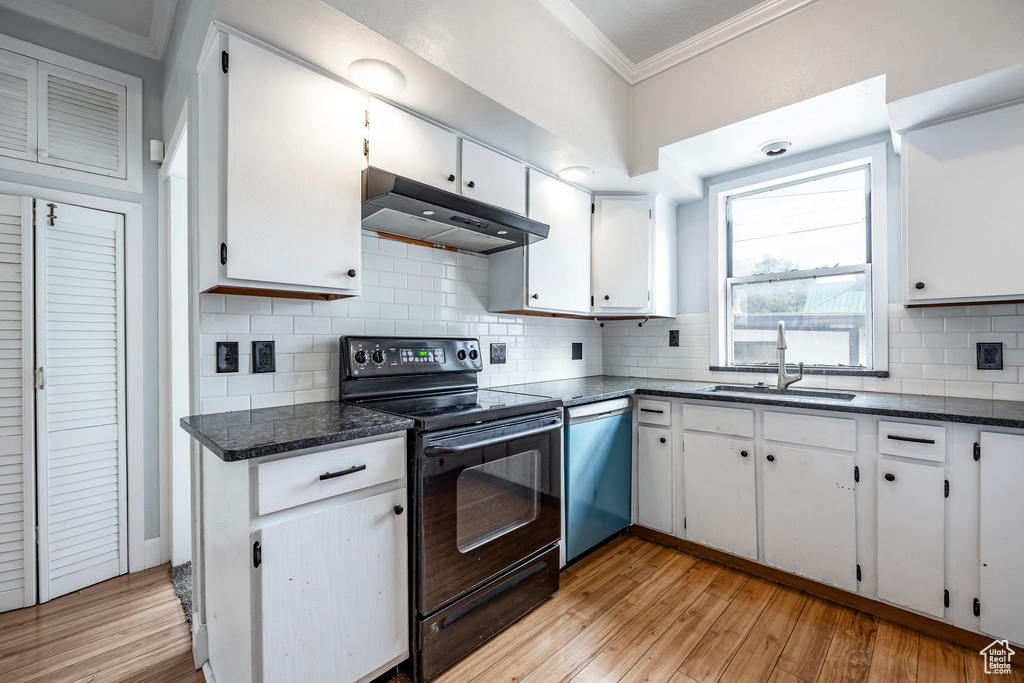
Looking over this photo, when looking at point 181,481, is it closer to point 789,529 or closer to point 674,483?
point 674,483

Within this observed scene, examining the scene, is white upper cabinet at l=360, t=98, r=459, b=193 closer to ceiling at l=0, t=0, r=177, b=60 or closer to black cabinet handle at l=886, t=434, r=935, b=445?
ceiling at l=0, t=0, r=177, b=60

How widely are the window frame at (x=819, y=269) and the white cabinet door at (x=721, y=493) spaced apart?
75cm

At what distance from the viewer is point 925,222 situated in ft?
6.59

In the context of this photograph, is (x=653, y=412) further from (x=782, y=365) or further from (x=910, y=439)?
(x=910, y=439)

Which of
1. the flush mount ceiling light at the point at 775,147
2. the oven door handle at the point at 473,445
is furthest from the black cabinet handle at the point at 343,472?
the flush mount ceiling light at the point at 775,147

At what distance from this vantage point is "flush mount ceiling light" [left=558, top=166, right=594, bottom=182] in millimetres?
2552

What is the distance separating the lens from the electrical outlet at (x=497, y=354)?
268 centimetres

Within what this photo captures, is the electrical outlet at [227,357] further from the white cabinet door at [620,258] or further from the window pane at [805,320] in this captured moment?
the window pane at [805,320]

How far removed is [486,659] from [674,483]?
4.58 ft

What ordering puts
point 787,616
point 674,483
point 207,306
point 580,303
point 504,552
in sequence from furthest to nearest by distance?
point 580,303 < point 674,483 < point 787,616 < point 504,552 < point 207,306

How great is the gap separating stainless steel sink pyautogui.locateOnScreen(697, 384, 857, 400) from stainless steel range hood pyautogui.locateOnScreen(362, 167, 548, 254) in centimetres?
138

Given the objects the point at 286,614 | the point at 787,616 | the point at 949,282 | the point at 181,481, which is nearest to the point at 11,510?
the point at 181,481

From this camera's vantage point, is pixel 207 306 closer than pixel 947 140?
Yes

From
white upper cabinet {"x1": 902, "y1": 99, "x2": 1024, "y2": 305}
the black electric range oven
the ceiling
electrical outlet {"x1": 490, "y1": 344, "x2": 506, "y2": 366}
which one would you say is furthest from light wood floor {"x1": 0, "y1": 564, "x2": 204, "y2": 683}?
white upper cabinet {"x1": 902, "y1": 99, "x2": 1024, "y2": 305}
